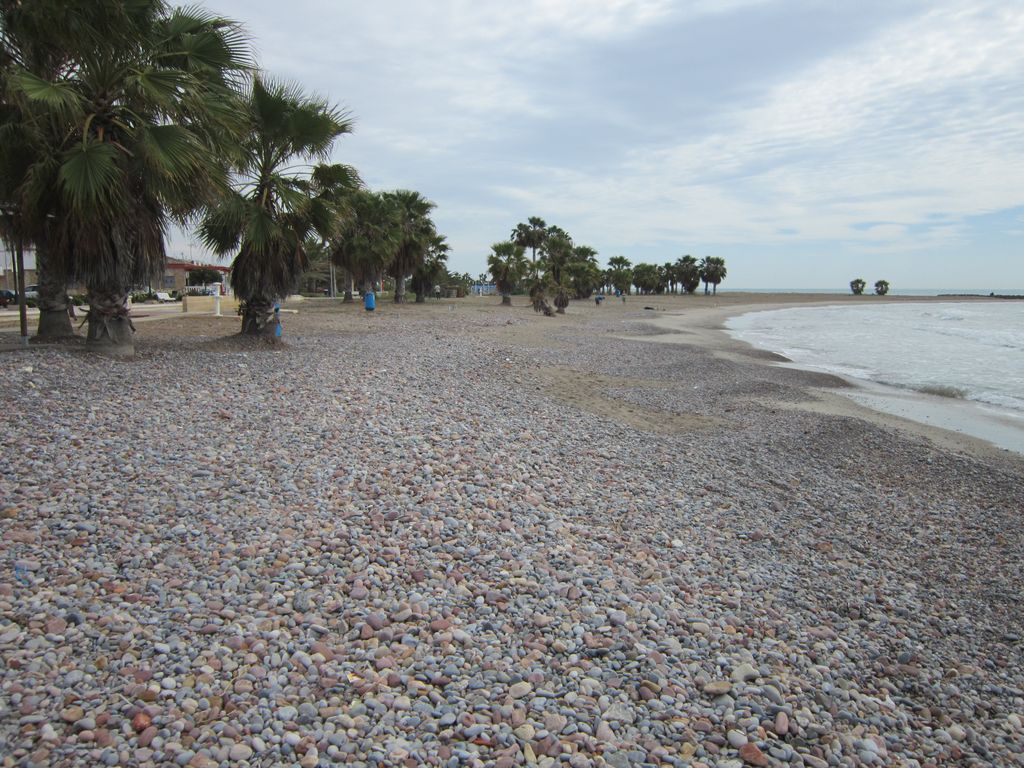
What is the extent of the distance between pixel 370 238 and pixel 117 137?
23.6 metres

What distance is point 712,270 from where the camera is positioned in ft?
367

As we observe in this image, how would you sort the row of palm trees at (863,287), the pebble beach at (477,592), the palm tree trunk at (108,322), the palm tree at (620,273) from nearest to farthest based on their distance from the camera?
the pebble beach at (477,592) < the palm tree trunk at (108,322) < the palm tree at (620,273) < the row of palm trees at (863,287)

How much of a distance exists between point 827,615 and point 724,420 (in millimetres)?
6222

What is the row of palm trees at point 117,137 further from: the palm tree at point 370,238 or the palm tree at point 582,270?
the palm tree at point 582,270

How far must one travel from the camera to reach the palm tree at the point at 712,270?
111m

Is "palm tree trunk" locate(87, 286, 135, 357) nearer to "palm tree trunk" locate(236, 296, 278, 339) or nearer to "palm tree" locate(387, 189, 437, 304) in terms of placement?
"palm tree trunk" locate(236, 296, 278, 339)

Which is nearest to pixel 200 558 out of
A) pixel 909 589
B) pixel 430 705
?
pixel 430 705

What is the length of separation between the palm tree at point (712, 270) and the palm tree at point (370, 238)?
86.9 metres

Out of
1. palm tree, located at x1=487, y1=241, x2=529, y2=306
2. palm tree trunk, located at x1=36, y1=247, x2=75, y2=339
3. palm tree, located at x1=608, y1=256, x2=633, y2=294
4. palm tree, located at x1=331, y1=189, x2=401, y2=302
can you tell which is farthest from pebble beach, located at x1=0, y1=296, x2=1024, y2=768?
palm tree, located at x1=608, y1=256, x2=633, y2=294

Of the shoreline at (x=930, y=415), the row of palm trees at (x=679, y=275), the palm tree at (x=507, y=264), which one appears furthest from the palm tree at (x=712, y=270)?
the shoreline at (x=930, y=415)

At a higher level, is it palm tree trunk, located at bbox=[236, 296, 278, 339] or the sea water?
palm tree trunk, located at bbox=[236, 296, 278, 339]

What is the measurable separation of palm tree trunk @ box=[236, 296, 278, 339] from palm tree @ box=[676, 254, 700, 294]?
106438mm

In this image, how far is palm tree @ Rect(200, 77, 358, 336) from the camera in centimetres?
1338

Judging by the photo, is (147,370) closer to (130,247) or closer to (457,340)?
(130,247)
